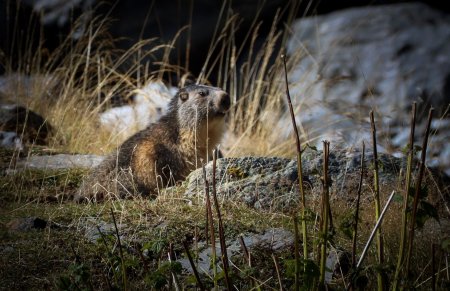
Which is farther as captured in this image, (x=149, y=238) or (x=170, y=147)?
(x=170, y=147)

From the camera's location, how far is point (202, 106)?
684 centimetres

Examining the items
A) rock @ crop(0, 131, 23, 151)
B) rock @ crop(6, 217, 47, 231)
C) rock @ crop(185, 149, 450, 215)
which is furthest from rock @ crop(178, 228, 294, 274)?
rock @ crop(0, 131, 23, 151)

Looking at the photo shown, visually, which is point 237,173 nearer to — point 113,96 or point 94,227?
point 94,227

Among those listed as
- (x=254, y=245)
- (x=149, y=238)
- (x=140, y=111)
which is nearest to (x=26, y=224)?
(x=149, y=238)

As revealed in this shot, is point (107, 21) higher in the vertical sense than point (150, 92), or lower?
higher

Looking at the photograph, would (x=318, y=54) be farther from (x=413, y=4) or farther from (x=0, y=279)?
(x=0, y=279)

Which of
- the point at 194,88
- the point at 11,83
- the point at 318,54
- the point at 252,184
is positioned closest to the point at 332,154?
the point at 252,184

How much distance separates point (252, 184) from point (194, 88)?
2264 mm

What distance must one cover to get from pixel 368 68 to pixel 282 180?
5.09 m

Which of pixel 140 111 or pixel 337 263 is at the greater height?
pixel 337 263

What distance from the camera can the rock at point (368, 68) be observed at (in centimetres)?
902

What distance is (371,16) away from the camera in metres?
10.0

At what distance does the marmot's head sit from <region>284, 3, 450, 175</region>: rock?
1991 mm

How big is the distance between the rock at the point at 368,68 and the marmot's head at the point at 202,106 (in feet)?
6.53
